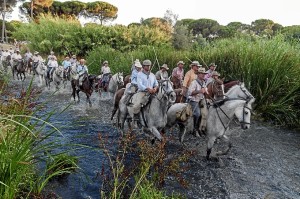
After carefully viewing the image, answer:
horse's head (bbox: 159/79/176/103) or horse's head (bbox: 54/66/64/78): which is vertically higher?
horse's head (bbox: 159/79/176/103)

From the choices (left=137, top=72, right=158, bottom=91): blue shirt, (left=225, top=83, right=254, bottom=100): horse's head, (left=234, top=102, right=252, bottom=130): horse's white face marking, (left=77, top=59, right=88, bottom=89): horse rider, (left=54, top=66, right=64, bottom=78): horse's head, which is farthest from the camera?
(left=54, top=66, right=64, bottom=78): horse's head

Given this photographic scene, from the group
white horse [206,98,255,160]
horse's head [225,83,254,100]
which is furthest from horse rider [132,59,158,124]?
horse's head [225,83,254,100]

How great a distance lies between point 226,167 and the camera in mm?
7988

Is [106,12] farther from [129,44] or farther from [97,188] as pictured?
[97,188]

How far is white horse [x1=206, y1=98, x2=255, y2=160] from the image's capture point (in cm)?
755

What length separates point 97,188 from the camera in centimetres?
625

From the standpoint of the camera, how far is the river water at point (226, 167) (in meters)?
6.34

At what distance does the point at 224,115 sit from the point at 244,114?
60cm

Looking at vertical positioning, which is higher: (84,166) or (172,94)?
(172,94)

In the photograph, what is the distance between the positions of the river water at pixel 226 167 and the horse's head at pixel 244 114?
25.8 inches

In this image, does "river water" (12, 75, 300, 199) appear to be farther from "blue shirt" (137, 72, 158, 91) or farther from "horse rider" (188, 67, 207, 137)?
"blue shirt" (137, 72, 158, 91)

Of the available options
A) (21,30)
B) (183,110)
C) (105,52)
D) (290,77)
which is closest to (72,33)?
(105,52)

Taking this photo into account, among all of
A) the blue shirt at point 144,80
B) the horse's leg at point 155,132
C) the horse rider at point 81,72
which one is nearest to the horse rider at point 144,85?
the blue shirt at point 144,80

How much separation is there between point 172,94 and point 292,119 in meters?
6.98
